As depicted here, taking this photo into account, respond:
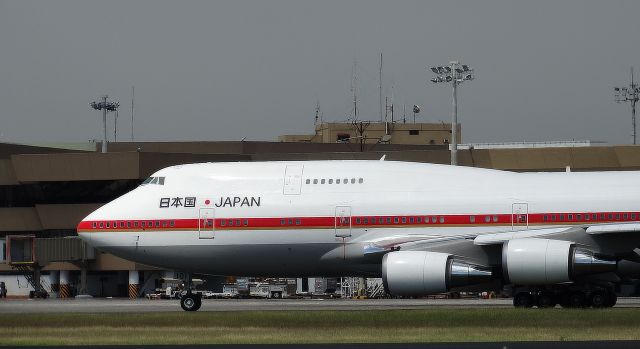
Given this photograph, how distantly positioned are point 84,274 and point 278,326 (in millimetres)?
48614

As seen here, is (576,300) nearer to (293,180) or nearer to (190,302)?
(293,180)

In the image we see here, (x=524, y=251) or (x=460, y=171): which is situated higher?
(x=460, y=171)

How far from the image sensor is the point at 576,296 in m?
38.8

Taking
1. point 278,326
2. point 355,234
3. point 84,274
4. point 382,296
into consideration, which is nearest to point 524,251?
point 355,234

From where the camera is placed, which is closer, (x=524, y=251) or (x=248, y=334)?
(x=248, y=334)

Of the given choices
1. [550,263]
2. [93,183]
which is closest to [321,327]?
[550,263]

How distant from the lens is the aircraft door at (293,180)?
40844mm

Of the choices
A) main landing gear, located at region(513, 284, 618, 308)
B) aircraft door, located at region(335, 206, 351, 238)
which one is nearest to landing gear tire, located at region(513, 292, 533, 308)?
main landing gear, located at region(513, 284, 618, 308)

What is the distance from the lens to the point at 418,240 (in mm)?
39500

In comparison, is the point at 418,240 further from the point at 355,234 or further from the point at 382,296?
the point at 382,296

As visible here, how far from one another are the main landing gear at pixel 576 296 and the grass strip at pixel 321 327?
431 cm

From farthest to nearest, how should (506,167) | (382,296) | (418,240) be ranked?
1. (506,167)
2. (382,296)
3. (418,240)

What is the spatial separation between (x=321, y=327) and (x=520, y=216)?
10291 mm

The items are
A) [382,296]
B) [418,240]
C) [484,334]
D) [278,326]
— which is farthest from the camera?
[382,296]
